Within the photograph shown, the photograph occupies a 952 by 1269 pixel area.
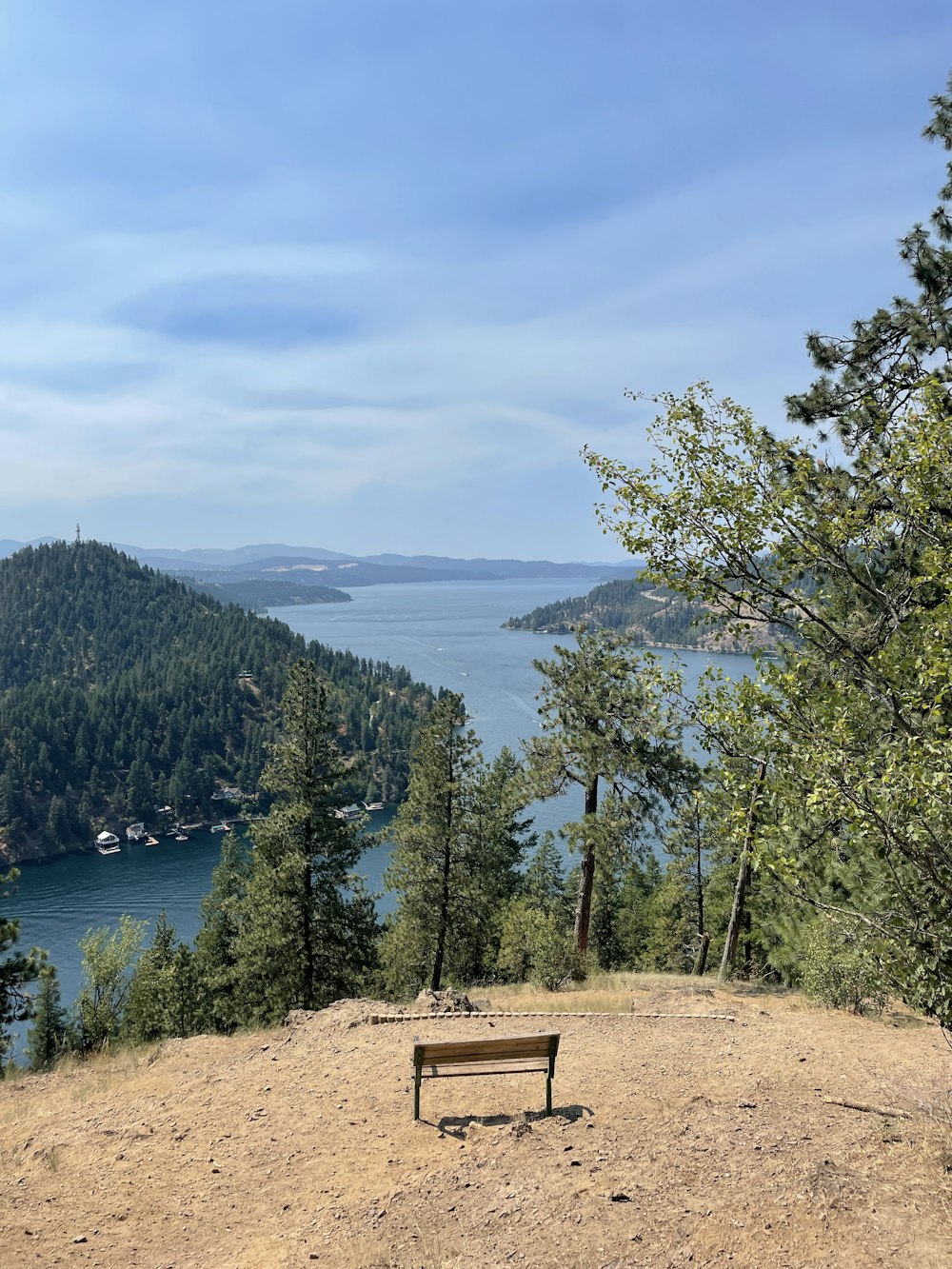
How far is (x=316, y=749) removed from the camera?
22.0 m

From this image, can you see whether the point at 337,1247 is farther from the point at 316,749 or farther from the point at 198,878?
the point at 198,878

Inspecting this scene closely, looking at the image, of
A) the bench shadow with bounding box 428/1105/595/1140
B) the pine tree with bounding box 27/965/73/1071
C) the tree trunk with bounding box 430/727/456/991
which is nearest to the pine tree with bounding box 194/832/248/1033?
the pine tree with bounding box 27/965/73/1071

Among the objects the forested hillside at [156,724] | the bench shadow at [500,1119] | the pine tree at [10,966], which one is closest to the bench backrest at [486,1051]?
the bench shadow at [500,1119]

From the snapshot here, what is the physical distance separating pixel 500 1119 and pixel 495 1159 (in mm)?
1297

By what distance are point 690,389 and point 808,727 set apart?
322 centimetres

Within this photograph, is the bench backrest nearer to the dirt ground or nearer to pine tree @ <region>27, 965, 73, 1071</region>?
the dirt ground

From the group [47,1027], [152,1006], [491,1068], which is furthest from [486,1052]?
[47,1027]

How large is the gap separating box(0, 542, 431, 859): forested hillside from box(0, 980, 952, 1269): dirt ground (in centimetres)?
9995

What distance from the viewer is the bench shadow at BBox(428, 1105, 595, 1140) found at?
8.64 meters

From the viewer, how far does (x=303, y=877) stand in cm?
2156

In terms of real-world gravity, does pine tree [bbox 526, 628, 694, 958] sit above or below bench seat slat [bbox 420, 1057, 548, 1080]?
above

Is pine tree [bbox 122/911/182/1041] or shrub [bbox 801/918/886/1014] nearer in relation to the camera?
shrub [bbox 801/918/886/1014]

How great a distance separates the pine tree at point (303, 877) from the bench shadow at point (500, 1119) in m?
12.9

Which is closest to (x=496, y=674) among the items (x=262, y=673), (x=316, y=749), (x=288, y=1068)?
(x=262, y=673)
